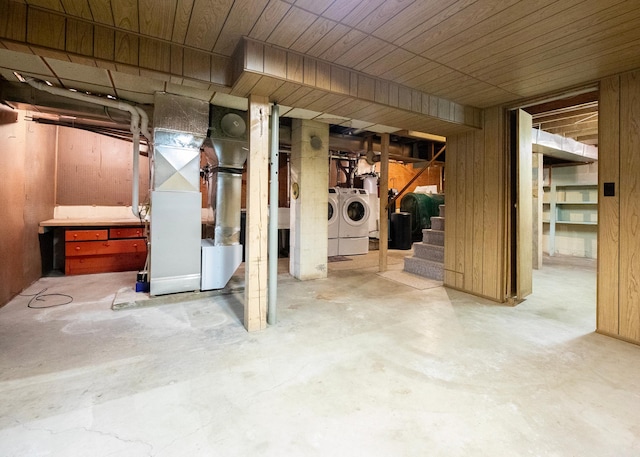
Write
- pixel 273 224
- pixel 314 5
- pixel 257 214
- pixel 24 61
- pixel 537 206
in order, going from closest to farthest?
pixel 314 5 → pixel 24 61 → pixel 257 214 → pixel 273 224 → pixel 537 206

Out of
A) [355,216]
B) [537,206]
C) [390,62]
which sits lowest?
[355,216]

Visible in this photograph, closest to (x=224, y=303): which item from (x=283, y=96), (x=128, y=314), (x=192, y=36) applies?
(x=128, y=314)

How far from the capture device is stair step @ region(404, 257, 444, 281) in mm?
4200

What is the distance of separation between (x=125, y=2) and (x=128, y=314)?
2486 mm

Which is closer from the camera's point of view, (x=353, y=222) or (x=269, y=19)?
(x=269, y=19)

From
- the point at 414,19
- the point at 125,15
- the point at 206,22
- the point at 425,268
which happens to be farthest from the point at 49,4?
the point at 425,268

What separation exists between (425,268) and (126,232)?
4487 millimetres

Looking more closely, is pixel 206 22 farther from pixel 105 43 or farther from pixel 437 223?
pixel 437 223

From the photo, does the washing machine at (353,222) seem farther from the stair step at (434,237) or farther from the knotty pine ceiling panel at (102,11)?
the knotty pine ceiling panel at (102,11)

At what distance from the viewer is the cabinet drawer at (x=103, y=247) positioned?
412 cm

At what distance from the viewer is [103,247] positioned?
4270mm

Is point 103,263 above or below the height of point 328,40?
below

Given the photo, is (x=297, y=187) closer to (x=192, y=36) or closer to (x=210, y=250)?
(x=210, y=250)

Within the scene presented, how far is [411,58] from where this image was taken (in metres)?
2.26
